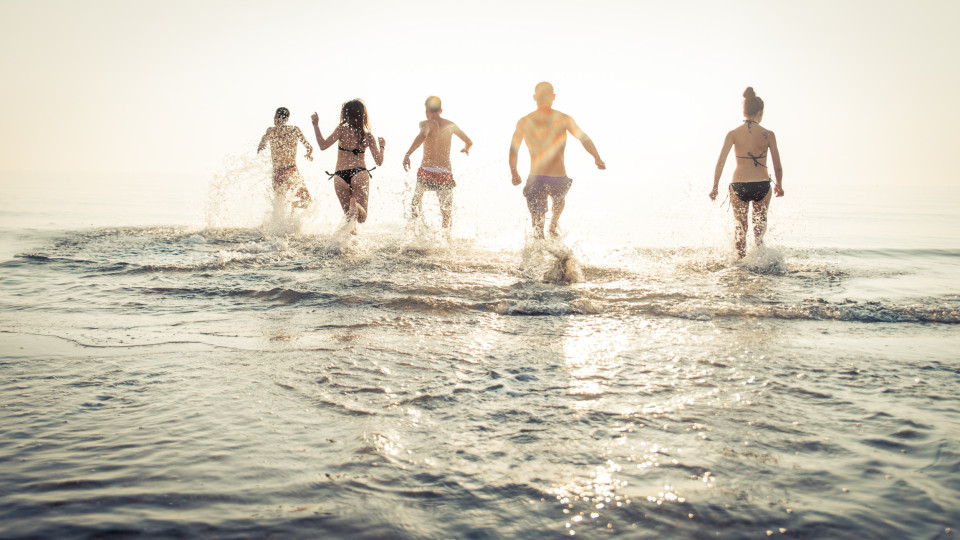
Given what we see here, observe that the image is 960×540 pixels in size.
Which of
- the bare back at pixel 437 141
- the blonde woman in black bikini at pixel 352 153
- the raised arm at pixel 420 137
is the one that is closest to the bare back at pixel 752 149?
the bare back at pixel 437 141

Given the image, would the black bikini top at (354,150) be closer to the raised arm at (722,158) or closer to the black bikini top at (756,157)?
the raised arm at (722,158)

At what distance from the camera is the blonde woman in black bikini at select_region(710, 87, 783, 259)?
25.3 feet

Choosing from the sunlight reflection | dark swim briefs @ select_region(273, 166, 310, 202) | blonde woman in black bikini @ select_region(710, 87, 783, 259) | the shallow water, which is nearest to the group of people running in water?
blonde woman in black bikini @ select_region(710, 87, 783, 259)

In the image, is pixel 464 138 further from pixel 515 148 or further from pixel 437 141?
pixel 515 148

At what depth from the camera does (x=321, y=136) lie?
29.6 feet

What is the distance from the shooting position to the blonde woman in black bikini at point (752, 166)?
772 cm

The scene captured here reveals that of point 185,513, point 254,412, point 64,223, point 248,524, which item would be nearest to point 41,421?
point 254,412

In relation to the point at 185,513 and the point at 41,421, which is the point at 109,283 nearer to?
the point at 41,421

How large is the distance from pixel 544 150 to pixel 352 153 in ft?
9.97

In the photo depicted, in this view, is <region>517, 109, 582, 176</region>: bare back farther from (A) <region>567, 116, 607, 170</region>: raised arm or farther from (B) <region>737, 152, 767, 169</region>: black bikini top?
(B) <region>737, 152, 767, 169</region>: black bikini top

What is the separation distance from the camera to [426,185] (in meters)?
9.37

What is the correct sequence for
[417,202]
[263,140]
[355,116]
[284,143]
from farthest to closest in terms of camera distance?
[284,143] < [263,140] < [417,202] < [355,116]

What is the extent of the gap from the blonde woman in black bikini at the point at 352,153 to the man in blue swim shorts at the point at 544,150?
2.44m

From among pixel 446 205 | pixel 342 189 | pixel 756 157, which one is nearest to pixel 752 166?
pixel 756 157
